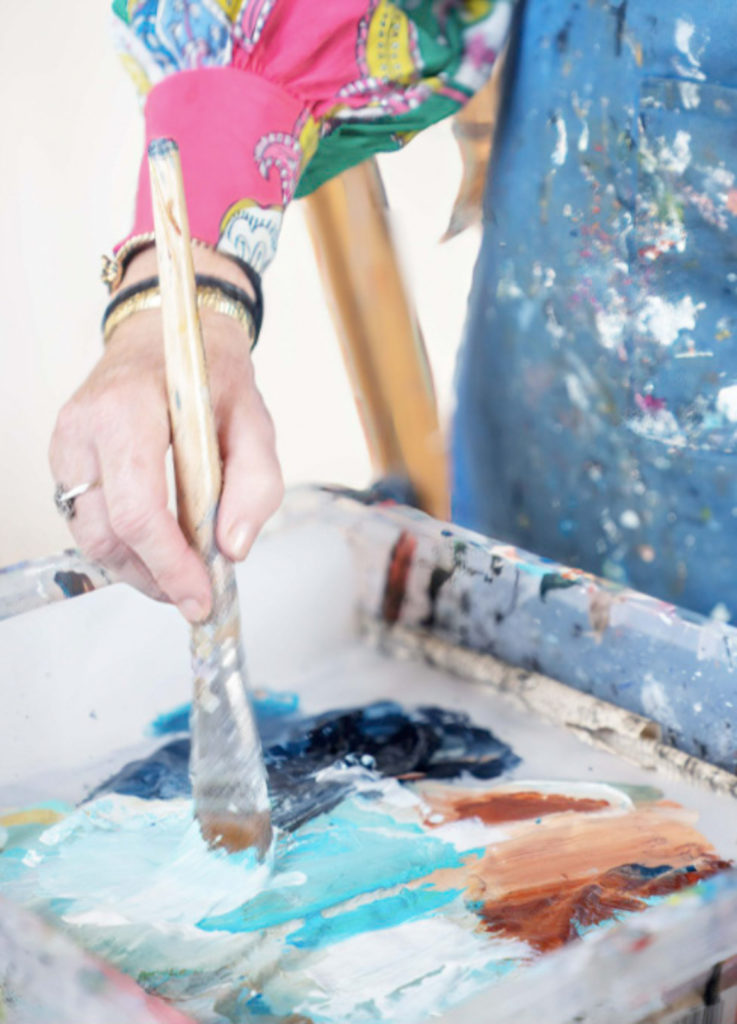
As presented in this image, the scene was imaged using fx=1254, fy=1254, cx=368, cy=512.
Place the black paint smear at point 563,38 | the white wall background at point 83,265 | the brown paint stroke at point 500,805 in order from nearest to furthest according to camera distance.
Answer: the brown paint stroke at point 500,805, the black paint smear at point 563,38, the white wall background at point 83,265

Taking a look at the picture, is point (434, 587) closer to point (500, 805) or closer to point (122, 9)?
point (500, 805)

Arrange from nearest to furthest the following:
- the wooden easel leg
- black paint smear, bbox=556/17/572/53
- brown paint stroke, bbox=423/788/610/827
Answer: brown paint stroke, bbox=423/788/610/827 < black paint smear, bbox=556/17/572/53 < the wooden easel leg

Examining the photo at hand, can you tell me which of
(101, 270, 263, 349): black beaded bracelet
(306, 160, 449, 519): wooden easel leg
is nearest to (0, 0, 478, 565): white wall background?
(306, 160, 449, 519): wooden easel leg

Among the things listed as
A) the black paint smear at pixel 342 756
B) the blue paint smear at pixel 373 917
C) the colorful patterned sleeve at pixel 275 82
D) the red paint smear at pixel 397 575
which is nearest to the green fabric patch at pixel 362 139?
the colorful patterned sleeve at pixel 275 82

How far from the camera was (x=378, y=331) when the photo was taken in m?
0.84

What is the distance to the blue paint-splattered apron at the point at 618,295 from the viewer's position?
646 mm

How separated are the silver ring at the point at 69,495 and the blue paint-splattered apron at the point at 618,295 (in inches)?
12.7

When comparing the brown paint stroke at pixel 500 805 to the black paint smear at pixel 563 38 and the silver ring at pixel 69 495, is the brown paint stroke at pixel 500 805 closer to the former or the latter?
the silver ring at pixel 69 495

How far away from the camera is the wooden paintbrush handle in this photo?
0.47 metres

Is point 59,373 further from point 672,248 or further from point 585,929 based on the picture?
point 585,929

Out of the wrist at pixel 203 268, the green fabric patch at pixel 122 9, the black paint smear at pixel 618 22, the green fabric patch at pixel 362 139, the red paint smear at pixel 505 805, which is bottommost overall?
the red paint smear at pixel 505 805

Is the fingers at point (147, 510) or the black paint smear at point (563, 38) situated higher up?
the black paint smear at point (563, 38)

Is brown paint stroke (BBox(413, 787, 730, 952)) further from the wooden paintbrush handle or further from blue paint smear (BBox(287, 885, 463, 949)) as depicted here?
the wooden paintbrush handle

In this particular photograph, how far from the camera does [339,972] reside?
47 centimetres
